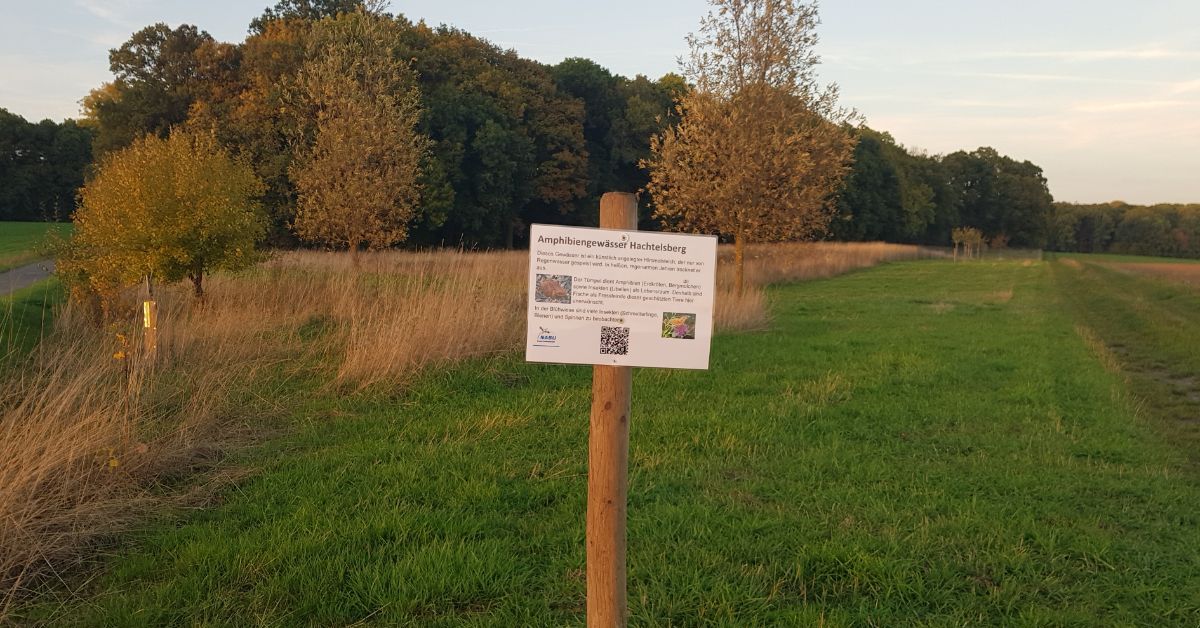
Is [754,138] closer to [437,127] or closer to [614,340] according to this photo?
[614,340]

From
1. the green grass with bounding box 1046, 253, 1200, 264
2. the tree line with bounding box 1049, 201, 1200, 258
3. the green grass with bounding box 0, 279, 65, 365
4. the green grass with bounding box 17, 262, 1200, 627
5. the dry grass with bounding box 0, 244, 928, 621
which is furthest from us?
the tree line with bounding box 1049, 201, 1200, 258

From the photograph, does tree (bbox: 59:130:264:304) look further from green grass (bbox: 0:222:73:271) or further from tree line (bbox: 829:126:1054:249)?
tree line (bbox: 829:126:1054:249)

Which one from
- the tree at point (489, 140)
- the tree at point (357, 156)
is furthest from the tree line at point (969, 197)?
the tree at point (357, 156)

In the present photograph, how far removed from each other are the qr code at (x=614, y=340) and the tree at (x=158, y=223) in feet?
29.8

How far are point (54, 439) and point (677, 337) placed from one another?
411cm

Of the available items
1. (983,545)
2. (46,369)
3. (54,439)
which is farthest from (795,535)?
(46,369)

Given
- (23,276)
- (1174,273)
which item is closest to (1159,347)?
(23,276)

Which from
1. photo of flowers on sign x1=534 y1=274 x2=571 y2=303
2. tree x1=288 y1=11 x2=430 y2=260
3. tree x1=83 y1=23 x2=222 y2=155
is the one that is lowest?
photo of flowers on sign x1=534 y1=274 x2=571 y2=303

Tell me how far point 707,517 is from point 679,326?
2.04m

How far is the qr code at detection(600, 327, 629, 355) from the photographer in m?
2.71

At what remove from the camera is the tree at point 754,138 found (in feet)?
48.9

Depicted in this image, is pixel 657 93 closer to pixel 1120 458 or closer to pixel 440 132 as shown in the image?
pixel 440 132

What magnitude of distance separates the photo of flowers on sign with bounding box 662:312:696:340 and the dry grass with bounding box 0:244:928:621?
3231 mm

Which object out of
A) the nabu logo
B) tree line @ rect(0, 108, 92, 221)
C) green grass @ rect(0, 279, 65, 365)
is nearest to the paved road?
green grass @ rect(0, 279, 65, 365)
